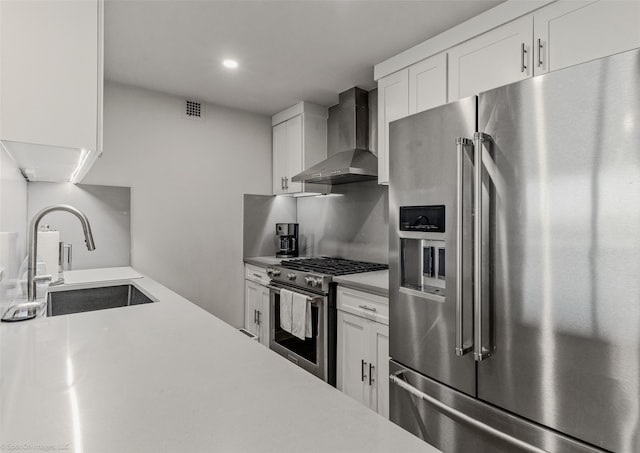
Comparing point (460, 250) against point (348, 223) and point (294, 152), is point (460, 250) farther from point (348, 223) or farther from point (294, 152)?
point (294, 152)

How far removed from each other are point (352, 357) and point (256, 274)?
1.44 m

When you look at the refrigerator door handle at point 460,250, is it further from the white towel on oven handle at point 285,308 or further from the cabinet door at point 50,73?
the white towel on oven handle at point 285,308

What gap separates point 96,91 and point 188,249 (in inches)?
89.3

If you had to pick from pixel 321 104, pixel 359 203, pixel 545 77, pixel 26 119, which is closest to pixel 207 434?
pixel 26 119

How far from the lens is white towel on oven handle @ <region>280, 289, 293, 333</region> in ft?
8.79

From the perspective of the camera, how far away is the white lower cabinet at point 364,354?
199 cm

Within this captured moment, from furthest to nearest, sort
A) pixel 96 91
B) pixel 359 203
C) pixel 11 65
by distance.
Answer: pixel 359 203
pixel 96 91
pixel 11 65

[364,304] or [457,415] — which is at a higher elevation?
[364,304]

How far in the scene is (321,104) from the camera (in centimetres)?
336

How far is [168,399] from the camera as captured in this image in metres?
0.71

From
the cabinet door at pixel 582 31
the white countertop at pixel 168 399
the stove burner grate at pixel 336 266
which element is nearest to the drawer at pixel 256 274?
the stove burner grate at pixel 336 266

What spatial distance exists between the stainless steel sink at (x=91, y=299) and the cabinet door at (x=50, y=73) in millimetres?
1023

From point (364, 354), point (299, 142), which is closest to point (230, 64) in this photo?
point (299, 142)

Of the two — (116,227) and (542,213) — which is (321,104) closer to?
(116,227)
